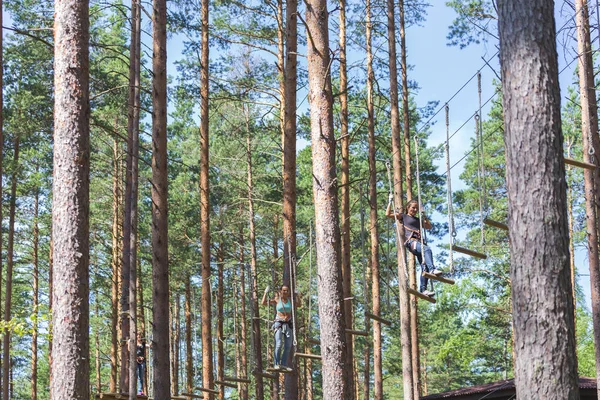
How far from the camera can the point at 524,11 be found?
621cm

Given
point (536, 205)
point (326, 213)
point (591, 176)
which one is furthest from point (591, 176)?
point (536, 205)

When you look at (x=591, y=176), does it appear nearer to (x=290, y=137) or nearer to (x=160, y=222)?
(x=290, y=137)

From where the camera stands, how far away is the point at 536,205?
19.6 ft

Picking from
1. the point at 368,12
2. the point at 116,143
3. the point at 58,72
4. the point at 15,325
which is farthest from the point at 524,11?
the point at 116,143

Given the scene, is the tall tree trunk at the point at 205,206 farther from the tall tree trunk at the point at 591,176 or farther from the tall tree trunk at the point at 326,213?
the tall tree trunk at the point at 326,213

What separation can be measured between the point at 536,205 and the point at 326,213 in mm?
4361

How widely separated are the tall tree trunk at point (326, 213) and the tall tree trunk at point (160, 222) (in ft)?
11.0

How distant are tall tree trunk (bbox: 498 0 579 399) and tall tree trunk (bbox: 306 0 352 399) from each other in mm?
4037

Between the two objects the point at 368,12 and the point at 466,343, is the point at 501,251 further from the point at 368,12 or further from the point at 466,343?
the point at 368,12

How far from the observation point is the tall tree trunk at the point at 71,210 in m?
7.81

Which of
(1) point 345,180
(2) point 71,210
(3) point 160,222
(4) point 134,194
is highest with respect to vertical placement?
(1) point 345,180

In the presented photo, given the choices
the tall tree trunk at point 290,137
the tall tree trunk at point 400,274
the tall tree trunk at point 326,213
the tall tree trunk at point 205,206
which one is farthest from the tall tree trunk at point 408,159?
the tall tree trunk at point 326,213

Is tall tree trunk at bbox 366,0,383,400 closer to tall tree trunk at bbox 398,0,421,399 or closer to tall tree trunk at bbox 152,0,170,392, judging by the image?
tall tree trunk at bbox 398,0,421,399

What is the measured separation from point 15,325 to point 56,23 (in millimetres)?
5875
